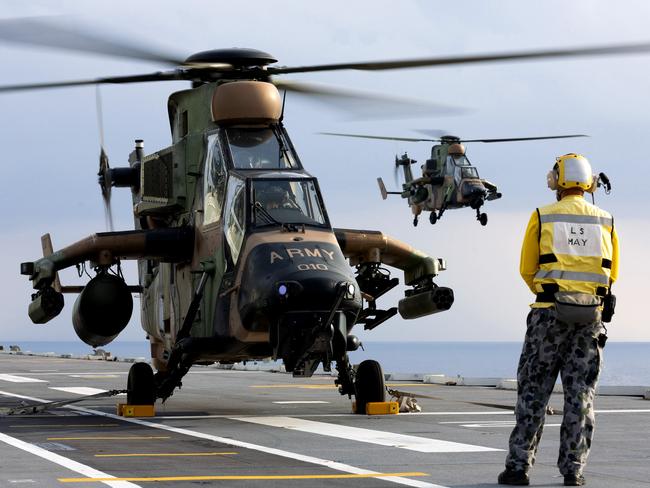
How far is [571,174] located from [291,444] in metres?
4.75

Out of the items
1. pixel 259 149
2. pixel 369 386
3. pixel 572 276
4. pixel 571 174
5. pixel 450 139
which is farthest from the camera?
pixel 450 139

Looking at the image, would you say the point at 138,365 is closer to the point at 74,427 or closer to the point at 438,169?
the point at 74,427

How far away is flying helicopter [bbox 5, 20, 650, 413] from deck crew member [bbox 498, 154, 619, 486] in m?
4.30

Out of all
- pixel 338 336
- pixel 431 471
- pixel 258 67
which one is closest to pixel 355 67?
pixel 258 67

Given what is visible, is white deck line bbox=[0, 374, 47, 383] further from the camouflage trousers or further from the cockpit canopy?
the cockpit canopy

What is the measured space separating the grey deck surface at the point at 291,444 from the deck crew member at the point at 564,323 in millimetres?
458

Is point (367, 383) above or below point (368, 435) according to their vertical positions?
above

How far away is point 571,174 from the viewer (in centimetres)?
1034

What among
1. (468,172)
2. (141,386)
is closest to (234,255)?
(141,386)

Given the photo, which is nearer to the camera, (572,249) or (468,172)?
(572,249)

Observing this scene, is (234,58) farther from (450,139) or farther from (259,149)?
(450,139)

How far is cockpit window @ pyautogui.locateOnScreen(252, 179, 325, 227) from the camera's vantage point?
1636 cm

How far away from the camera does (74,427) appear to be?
1581cm

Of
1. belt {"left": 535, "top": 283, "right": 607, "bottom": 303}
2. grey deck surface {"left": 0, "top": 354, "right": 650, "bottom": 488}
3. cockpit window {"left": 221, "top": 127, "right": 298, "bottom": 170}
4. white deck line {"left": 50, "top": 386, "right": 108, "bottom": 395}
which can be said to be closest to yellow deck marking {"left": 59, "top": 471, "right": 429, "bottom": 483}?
grey deck surface {"left": 0, "top": 354, "right": 650, "bottom": 488}
